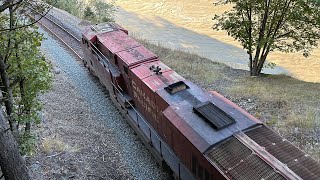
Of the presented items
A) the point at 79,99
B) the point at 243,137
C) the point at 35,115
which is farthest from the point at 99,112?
the point at 243,137

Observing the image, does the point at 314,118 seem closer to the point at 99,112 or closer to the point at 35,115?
the point at 99,112

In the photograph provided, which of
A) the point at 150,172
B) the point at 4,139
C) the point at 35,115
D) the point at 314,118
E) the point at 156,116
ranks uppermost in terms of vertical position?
the point at 4,139

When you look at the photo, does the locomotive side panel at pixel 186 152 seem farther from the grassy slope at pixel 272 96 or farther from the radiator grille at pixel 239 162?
Answer: the grassy slope at pixel 272 96

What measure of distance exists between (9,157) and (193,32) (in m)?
34.0

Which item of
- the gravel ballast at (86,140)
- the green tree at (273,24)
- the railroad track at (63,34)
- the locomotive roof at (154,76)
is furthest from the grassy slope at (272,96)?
the railroad track at (63,34)

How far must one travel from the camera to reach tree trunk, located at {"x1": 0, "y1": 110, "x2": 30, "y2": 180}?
5.86 metres

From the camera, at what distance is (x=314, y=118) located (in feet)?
41.6

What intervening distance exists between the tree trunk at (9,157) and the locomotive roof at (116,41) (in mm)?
8899

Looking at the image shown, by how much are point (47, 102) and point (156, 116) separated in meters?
6.51

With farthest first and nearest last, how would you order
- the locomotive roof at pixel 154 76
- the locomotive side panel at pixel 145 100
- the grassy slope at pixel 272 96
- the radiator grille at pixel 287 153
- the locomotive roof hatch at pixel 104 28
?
the locomotive roof hatch at pixel 104 28 < the grassy slope at pixel 272 96 < the locomotive side panel at pixel 145 100 < the locomotive roof at pixel 154 76 < the radiator grille at pixel 287 153

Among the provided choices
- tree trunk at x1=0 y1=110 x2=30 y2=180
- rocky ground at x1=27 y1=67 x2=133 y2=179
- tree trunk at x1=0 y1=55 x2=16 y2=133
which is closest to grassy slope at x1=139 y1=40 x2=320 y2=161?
rocky ground at x1=27 y1=67 x2=133 y2=179

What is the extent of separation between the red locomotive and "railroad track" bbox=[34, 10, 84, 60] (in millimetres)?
6789

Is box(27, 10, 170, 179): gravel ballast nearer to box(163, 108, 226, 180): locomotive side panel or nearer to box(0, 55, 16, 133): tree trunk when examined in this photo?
box(163, 108, 226, 180): locomotive side panel

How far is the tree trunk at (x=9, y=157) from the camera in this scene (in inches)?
231
